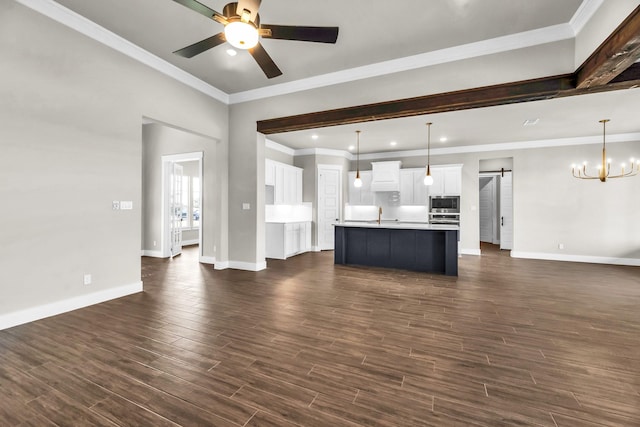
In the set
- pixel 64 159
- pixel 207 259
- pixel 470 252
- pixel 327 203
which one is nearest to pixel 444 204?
pixel 470 252

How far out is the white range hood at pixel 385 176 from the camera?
324 inches

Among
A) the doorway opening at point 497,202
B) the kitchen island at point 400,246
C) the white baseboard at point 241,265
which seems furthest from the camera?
the doorway opening at point 497,202

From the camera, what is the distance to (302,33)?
8.07ft

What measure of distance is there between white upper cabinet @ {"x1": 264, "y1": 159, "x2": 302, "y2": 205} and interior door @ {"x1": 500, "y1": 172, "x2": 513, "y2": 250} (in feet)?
22.2

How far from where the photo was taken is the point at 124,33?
3516mm

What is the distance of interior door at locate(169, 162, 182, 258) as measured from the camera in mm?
6883

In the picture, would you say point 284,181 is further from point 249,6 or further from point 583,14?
point 583,14

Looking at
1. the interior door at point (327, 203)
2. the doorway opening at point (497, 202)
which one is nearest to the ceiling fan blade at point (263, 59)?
the interior door at point (327, 203)

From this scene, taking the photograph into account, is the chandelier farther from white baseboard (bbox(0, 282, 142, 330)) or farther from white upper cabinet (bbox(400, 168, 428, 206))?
white baseboard (bbox(0, 282, 142, 330))

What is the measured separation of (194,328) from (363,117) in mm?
3726

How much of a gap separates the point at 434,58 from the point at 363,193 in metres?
5.28

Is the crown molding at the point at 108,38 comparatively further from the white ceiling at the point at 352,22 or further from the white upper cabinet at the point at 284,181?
the white upper cabinet at the point at 284,181

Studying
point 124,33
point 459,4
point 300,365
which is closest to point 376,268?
point 300,365

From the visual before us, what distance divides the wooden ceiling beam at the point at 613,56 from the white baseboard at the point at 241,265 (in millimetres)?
5460
